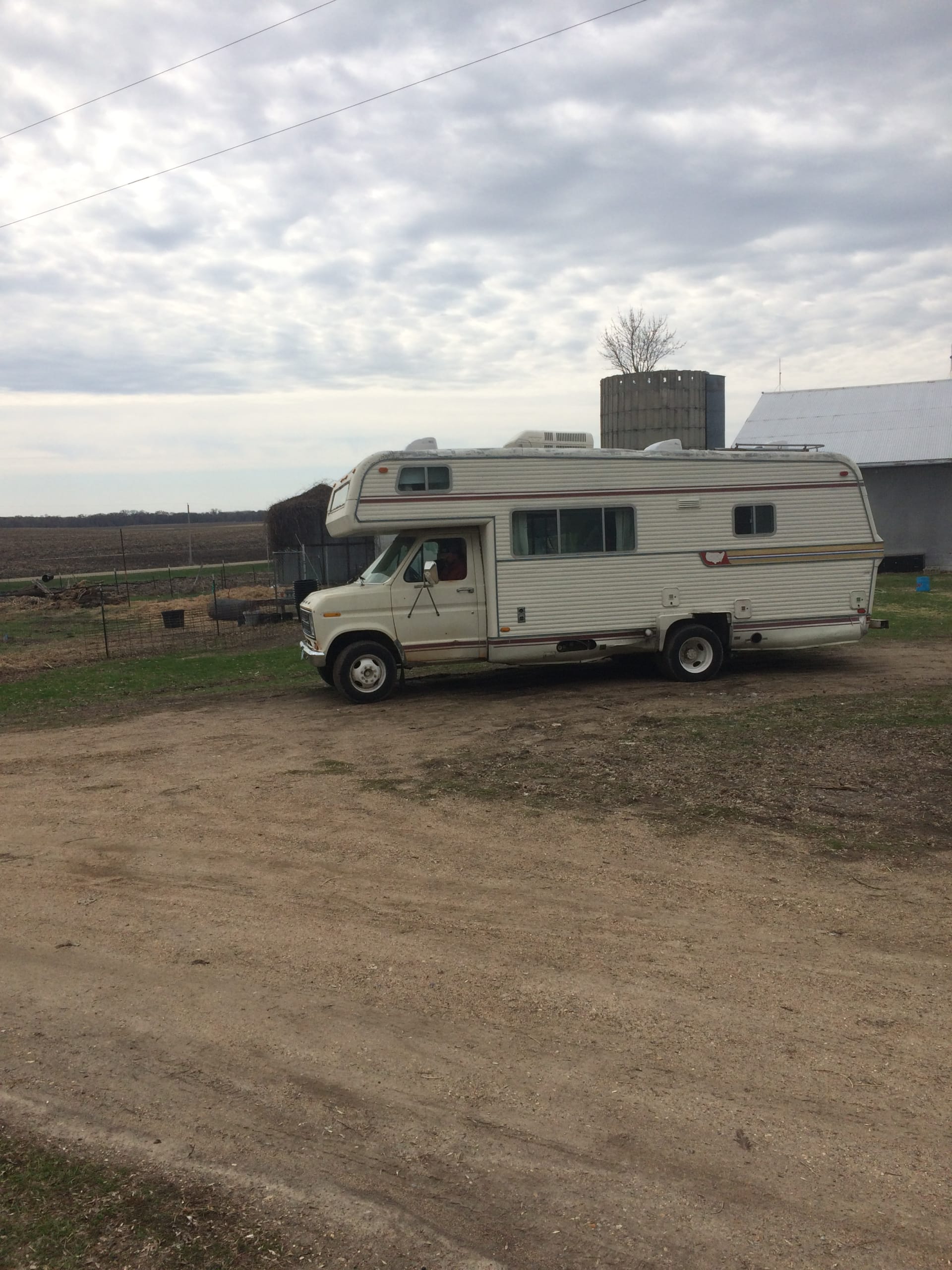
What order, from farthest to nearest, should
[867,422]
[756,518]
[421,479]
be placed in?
[867,422]
[756,518]
[421,479]

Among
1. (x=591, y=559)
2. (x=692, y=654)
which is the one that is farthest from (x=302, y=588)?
(x=692, y=654)

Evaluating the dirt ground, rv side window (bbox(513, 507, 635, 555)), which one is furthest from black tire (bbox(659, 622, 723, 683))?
the dirt ground

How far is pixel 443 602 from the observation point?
1252 centimetres

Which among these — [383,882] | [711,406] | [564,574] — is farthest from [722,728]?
[711,406]

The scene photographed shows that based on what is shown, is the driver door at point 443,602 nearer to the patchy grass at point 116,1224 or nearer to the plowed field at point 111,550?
the patchy grass at point 116,1224

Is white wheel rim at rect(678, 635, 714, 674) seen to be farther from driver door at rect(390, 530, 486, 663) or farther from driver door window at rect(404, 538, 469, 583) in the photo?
driver door window at rect(404, 538, 469, 583)

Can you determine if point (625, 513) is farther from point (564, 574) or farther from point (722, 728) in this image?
point (722, 728)

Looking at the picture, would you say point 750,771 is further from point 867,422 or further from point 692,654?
point 867,422

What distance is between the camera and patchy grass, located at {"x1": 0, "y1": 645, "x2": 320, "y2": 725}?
1300 cm

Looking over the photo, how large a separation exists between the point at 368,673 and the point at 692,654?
173 inches

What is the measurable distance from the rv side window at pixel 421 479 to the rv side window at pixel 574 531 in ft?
3.35

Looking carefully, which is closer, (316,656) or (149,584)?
(316,656)

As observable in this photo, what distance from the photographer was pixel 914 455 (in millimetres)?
29078

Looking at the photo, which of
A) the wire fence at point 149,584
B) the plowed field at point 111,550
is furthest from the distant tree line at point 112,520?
the wire fence at point 149,584
